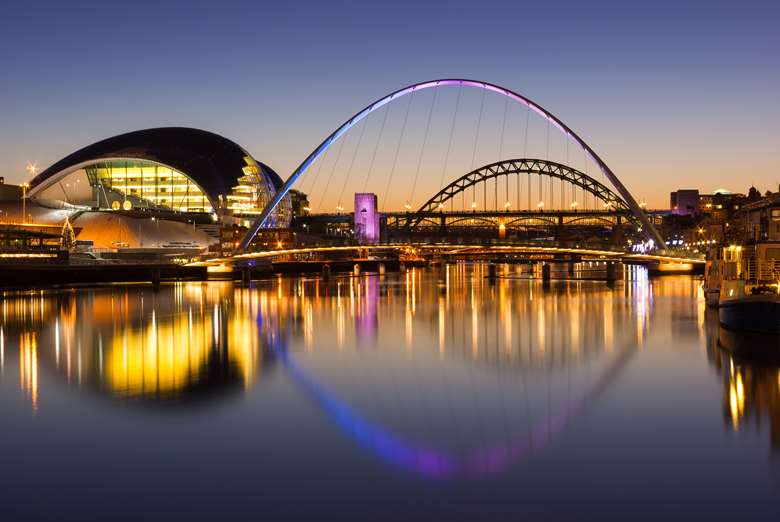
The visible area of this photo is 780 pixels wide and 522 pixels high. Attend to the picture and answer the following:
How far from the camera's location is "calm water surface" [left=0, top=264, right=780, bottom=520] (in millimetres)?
11781

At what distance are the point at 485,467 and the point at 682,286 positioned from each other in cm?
6315

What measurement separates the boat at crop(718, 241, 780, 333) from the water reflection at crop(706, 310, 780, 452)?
49 cm

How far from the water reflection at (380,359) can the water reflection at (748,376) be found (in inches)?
109

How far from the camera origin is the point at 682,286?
238 feet

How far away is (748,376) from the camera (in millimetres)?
22203

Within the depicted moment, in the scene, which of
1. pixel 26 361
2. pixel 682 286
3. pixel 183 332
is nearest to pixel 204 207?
pixel 682 286

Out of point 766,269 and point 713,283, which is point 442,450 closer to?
point 766,269

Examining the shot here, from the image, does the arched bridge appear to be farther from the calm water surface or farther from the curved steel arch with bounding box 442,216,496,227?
the calm water surface

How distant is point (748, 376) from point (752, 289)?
31.7ft

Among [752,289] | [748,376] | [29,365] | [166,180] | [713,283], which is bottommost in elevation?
[748,376]

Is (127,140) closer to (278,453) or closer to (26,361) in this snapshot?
(26,361)

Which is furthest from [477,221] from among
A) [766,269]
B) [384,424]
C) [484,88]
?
[384,424]

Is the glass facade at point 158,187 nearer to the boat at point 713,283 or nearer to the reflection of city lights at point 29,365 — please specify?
the boat at point 713,283

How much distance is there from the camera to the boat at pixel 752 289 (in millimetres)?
29578
